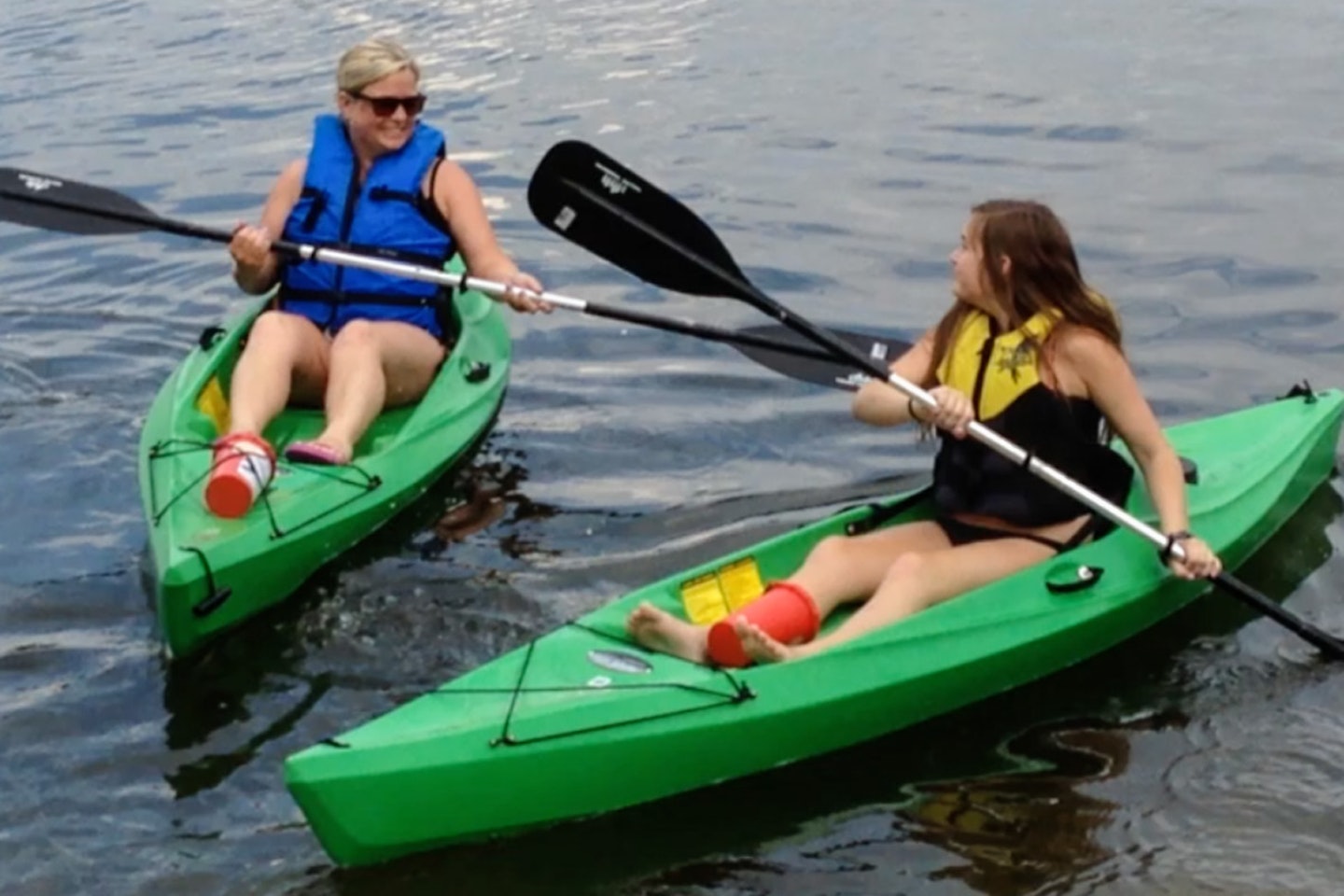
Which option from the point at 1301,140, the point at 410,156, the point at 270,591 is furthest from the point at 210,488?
the point at 1301,140

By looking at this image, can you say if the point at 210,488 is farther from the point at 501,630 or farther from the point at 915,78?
the point at 915,78

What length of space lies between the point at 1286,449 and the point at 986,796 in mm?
1828

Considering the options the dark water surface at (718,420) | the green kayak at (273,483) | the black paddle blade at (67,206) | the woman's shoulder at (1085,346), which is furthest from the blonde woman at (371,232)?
the woman's shoulder at (1085,346)

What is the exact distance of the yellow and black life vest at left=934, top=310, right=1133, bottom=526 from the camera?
4867 millimetres

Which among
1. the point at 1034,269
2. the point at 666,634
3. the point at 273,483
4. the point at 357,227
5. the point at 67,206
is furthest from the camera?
the point at 357,227

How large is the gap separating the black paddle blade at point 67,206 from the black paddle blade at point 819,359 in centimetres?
177

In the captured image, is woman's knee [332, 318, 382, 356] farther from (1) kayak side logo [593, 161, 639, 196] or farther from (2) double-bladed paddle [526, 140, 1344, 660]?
(1) kayak side logo [593, 161, 639, 196]

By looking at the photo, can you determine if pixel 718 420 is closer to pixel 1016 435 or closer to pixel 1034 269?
pixel 1016 435

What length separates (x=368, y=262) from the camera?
17.8 feet

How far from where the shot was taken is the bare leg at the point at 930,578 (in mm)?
4617

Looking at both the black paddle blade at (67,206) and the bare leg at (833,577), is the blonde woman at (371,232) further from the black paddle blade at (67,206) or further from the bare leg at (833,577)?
the bare leg at (833,577)

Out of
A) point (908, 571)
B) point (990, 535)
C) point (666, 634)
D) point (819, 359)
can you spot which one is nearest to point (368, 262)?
point (819, 359)

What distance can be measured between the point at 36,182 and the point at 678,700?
2839 millimetres

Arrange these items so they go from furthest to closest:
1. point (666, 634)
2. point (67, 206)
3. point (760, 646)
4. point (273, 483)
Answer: point (67, 206)
point (273, 483)
point (666, 634)
point (760, 646)
